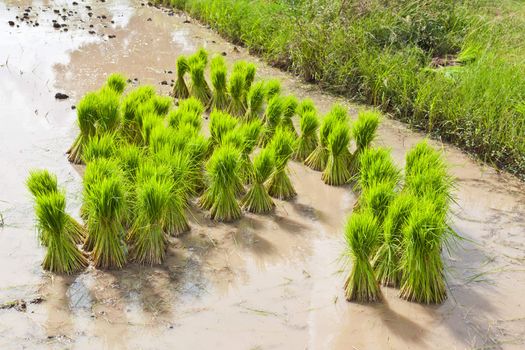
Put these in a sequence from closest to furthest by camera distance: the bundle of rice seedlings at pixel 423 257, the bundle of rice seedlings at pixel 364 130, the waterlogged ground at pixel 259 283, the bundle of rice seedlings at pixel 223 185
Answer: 1. the waterlogged ground at pixel 259 283
2. the bundle of rice seedlings at pixel 423 257
3. the bundle of rice seedlings at pixel 223 185
4. the bundle of rice seedlings at pixel 364 130

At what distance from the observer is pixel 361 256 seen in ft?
12.4

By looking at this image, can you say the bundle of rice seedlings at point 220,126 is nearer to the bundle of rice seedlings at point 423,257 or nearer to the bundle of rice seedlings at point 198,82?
the bundle of rice seedlings at point 198,82

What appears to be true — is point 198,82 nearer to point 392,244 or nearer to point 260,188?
point 260,188

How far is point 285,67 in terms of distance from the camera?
25.2ft

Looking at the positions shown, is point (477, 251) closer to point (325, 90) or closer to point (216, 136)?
point (216, 136)

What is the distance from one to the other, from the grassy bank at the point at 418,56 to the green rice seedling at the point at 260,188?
2.09m

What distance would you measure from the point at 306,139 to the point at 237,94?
106cm

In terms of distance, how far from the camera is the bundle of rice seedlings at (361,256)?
12.3 ft

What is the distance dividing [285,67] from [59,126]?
284 centimetres

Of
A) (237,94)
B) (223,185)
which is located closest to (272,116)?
(237,94)

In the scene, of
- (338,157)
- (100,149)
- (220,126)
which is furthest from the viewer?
(338,157)

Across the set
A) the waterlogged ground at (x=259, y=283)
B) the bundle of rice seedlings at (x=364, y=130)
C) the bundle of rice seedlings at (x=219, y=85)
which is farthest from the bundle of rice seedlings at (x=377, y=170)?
the bundle of rice seedlings at (x=219, y=85)

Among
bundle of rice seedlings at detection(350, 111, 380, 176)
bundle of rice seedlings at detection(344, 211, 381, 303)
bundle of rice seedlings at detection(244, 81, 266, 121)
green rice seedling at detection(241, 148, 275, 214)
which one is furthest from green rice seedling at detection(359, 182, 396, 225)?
bundle of rice seedlings at detection(244, 81, 266, 121)

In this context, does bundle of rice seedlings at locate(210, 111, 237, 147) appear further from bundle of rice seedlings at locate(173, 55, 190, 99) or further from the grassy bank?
the grassy bank
